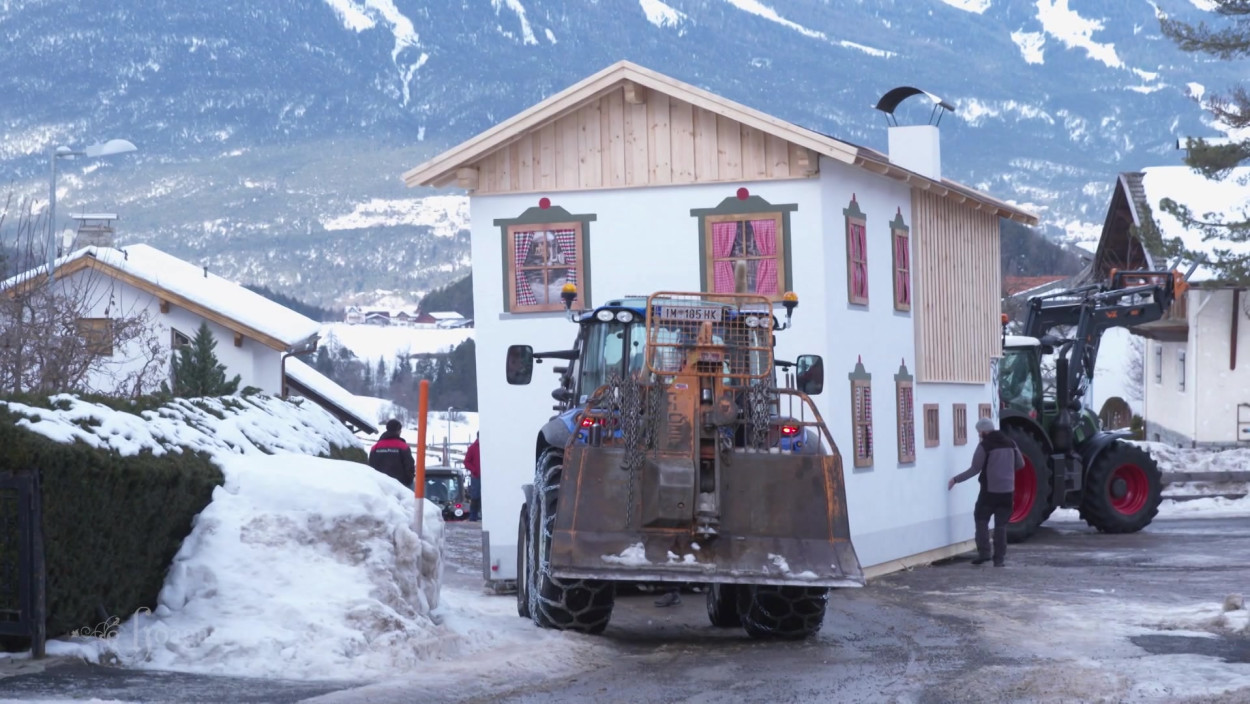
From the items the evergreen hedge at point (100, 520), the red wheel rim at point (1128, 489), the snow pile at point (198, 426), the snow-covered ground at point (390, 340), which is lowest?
the red wheel rim at point (1128, 489)

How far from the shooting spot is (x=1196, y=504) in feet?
105

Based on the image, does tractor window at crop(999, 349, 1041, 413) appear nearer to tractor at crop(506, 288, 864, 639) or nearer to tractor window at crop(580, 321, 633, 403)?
tractor window at crop(580, 321, 633, 403)

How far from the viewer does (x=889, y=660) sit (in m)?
12.4

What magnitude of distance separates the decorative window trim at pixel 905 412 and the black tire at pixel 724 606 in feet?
23.8

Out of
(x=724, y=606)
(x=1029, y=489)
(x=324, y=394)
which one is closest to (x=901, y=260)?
(x=1029, y=489)

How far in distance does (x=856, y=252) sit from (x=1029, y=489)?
22.2ft

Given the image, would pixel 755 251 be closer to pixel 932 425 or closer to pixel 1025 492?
pixel 932 425

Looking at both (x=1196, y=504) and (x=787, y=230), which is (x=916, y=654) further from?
(x=1196, y=504)

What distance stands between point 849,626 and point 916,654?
2.29 meters

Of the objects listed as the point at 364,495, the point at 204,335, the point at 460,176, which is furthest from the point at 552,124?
the point at 204,335

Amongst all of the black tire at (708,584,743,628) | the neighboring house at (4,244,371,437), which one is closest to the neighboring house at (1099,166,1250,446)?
the neighboring house at (4,244,371,437)

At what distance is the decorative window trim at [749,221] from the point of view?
19.6 meters

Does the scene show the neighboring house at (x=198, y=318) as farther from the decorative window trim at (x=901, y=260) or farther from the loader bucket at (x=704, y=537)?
the loader bucket at (x=704, y=537)

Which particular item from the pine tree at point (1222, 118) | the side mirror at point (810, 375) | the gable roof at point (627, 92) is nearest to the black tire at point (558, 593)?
the side mirror at point (810, 375)
